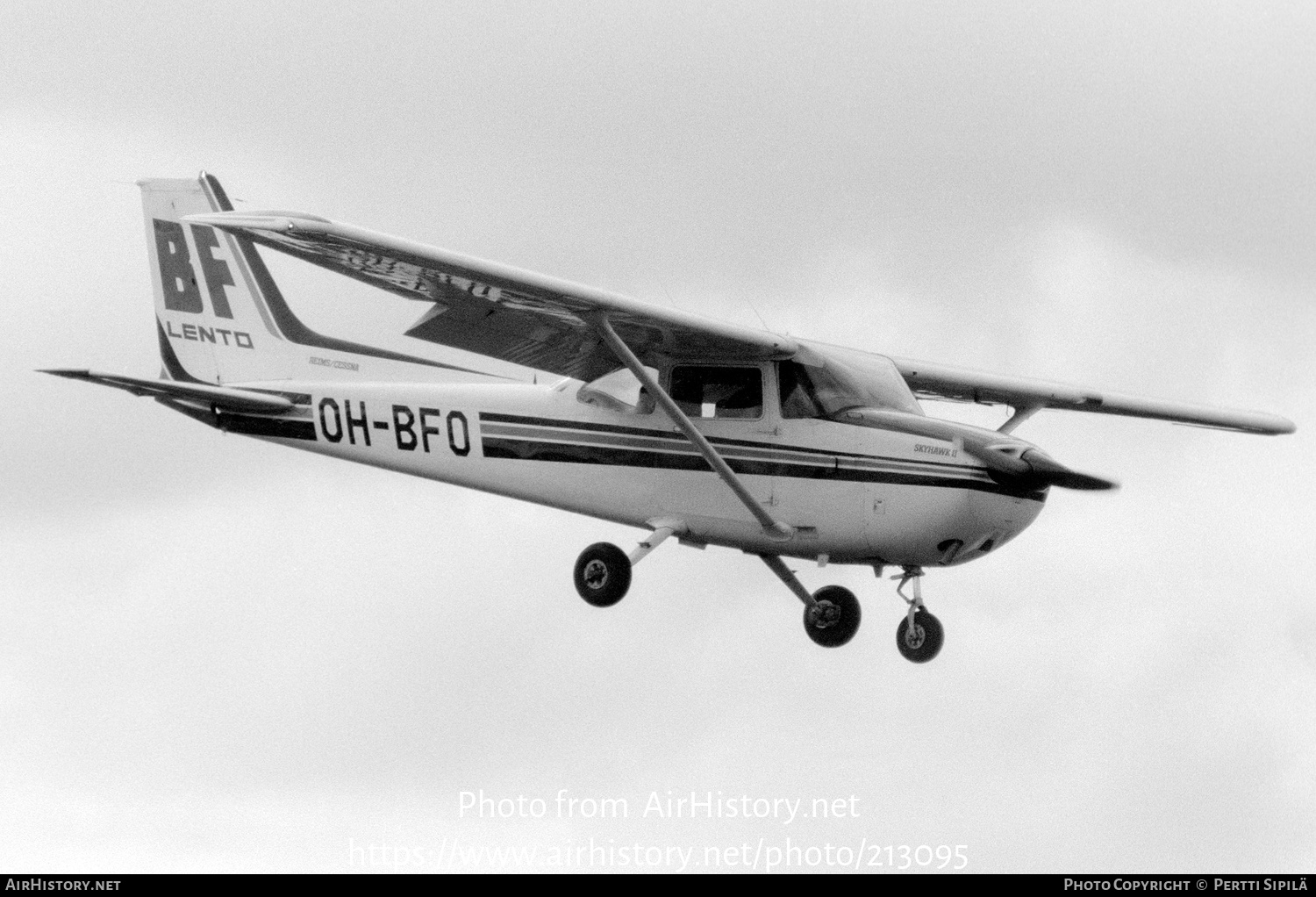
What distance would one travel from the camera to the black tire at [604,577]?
20.0 metres

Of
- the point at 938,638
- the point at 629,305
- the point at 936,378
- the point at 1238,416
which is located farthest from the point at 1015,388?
the point at 629,305

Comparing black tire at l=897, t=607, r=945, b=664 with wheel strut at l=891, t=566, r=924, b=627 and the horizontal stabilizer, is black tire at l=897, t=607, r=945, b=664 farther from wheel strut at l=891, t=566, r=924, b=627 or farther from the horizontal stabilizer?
the horizontal stabilizer

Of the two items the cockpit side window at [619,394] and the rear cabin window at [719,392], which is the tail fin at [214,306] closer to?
the cockpit side window at [619,394]

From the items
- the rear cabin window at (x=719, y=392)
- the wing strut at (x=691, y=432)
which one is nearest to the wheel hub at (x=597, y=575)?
the wing strut at (x=691, y=432)

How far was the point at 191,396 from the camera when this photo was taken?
73.1 ft

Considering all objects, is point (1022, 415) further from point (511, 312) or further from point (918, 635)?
point (511, 312)

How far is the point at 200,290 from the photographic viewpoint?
23.6 m

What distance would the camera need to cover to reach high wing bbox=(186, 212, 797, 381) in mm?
17578

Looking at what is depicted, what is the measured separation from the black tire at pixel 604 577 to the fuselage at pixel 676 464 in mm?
526

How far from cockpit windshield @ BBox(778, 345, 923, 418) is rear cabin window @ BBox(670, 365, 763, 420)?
0.26 metres

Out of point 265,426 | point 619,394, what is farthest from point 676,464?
point 265,426

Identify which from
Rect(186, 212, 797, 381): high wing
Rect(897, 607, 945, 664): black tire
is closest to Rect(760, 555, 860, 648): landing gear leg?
Rect(897, 607, 945, 664): black tire

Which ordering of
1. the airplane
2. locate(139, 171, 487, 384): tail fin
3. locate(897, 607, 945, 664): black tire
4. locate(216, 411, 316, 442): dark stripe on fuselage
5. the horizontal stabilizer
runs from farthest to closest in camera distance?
locate(139, 171, 487, 384): tail fin → locate(216, 411, 316, 442): dark stripe on fuselage → the horizontal stabilizer → locate(897, 607, 945, 664): black tire → the airplane

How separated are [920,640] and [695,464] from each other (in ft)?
8.41
